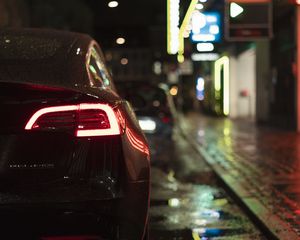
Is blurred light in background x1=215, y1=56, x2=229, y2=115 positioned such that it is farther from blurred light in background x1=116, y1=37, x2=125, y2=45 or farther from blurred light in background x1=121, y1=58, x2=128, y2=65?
blurred light in background x1=121, y1=58, x2=128, y2=65

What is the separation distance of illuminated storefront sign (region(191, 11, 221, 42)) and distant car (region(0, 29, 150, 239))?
56.6 feet

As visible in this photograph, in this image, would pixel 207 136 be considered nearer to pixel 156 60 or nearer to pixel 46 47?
pixel 46 47

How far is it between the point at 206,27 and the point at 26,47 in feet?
54.8

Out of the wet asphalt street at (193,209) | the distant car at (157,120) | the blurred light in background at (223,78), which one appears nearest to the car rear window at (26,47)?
the wet asphalt street at (193,209)

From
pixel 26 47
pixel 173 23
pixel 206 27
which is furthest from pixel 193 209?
pixel 173 23

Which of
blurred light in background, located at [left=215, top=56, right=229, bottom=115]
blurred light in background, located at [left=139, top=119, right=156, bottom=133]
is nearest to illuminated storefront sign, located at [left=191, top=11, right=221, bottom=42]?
blurred light in background, located at [left=139, top=119, right=156, bottom=133]

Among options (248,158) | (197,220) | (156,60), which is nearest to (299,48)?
(248,158)

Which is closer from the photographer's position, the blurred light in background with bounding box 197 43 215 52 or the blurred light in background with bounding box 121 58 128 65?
the blurred light in background with bounding box 197 43 215 52

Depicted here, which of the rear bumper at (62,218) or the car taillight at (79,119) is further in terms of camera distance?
the car taillight at (79,119)

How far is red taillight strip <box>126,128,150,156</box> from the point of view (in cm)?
379

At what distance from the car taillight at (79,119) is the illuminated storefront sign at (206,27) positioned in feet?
56.9

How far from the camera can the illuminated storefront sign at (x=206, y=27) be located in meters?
20.5

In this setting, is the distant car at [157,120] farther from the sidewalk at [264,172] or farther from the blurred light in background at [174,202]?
the blurred light in background at [174,202]

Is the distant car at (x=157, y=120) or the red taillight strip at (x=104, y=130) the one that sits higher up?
the red taillight strip at (x=104, y=130)
